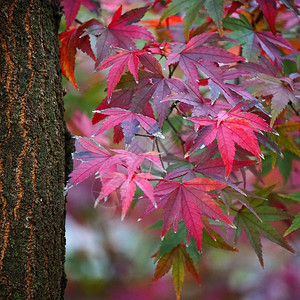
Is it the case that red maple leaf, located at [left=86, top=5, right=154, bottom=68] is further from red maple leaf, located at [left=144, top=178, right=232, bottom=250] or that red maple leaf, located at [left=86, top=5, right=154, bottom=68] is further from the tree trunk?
red maple leaf, located at [left=144, top=178, right=232, bottom=250]

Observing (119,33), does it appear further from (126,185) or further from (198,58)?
(126,185)

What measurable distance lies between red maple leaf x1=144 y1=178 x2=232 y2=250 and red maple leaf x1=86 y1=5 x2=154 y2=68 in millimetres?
353

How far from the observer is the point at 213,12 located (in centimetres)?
89

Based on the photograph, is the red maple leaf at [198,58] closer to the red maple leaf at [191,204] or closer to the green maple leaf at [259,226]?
the red maple leaf at [191,204]

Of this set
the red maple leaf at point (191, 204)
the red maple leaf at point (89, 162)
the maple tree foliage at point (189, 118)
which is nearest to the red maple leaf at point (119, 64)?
the maple tree foliage at point (189, 118)

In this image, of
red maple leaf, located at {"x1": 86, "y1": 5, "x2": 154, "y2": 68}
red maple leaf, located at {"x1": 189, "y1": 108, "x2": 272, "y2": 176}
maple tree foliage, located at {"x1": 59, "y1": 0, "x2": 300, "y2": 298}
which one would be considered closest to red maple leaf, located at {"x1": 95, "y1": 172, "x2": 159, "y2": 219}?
maple tree foliage, located at {"x1": 59, "y1": 0, "x2": 300, "y2": 298}

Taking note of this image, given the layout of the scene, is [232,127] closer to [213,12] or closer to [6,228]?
[213,12]

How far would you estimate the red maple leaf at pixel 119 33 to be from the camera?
91cm

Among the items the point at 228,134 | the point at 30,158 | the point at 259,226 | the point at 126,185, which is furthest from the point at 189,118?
the point at 259,226

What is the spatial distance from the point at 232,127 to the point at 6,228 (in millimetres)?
445

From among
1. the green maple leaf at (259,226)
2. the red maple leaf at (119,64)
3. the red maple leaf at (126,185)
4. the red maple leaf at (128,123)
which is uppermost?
the red maple leaf at (119,64)

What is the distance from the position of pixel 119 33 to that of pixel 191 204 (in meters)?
0.44

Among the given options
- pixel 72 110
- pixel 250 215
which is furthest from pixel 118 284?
pixel 250 215

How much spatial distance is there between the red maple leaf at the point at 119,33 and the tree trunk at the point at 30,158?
0.12 m
